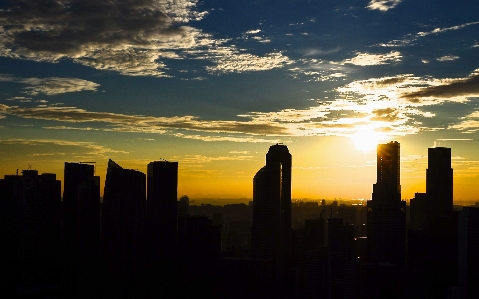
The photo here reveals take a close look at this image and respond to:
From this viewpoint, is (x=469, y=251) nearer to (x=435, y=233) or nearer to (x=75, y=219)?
(x=435, y=233)

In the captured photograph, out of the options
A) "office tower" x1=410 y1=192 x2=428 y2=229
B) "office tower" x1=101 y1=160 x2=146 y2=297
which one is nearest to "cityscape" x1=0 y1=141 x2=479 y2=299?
"office tower" x1=101 y1=160 x2=146 y2=297

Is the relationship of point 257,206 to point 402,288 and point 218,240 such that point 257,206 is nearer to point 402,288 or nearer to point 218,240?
point 218,240

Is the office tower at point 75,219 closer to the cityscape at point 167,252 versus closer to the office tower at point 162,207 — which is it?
the cityscape at point 167,252

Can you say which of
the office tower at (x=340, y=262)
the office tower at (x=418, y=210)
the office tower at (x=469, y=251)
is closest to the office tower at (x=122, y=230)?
the office tower at (x=340, y=262)

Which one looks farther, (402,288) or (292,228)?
(292,228)

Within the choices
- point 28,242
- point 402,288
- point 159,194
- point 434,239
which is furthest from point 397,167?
point 28,242

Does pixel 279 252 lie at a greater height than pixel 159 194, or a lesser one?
lesser
